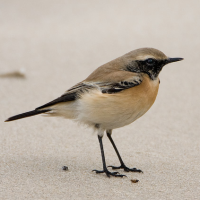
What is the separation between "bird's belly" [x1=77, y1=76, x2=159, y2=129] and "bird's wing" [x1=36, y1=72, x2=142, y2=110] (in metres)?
0.06

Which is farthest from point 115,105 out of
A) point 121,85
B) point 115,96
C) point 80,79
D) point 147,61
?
point 80,79

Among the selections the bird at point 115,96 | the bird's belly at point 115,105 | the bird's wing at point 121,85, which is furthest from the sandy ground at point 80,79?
the bird's wing at point 121,85

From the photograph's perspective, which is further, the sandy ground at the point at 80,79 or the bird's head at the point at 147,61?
the bird's head at the point at 147,61

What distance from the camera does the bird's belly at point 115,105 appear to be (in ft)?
14.2

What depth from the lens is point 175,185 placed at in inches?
164

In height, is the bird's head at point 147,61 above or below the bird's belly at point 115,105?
above

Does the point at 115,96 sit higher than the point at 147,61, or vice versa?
the point at 147,61

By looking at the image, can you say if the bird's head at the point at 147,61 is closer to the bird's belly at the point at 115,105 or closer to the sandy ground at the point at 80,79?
the bird's belly at the point at 115,105

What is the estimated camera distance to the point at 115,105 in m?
4.34

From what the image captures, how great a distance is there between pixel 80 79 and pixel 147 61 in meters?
3.15

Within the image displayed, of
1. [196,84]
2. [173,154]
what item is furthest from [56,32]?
[173,154]

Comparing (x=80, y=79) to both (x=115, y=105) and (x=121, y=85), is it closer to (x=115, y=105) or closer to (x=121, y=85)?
(x=121, y=85)

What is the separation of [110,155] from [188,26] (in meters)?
5.31

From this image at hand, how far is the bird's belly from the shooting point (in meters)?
4.34
